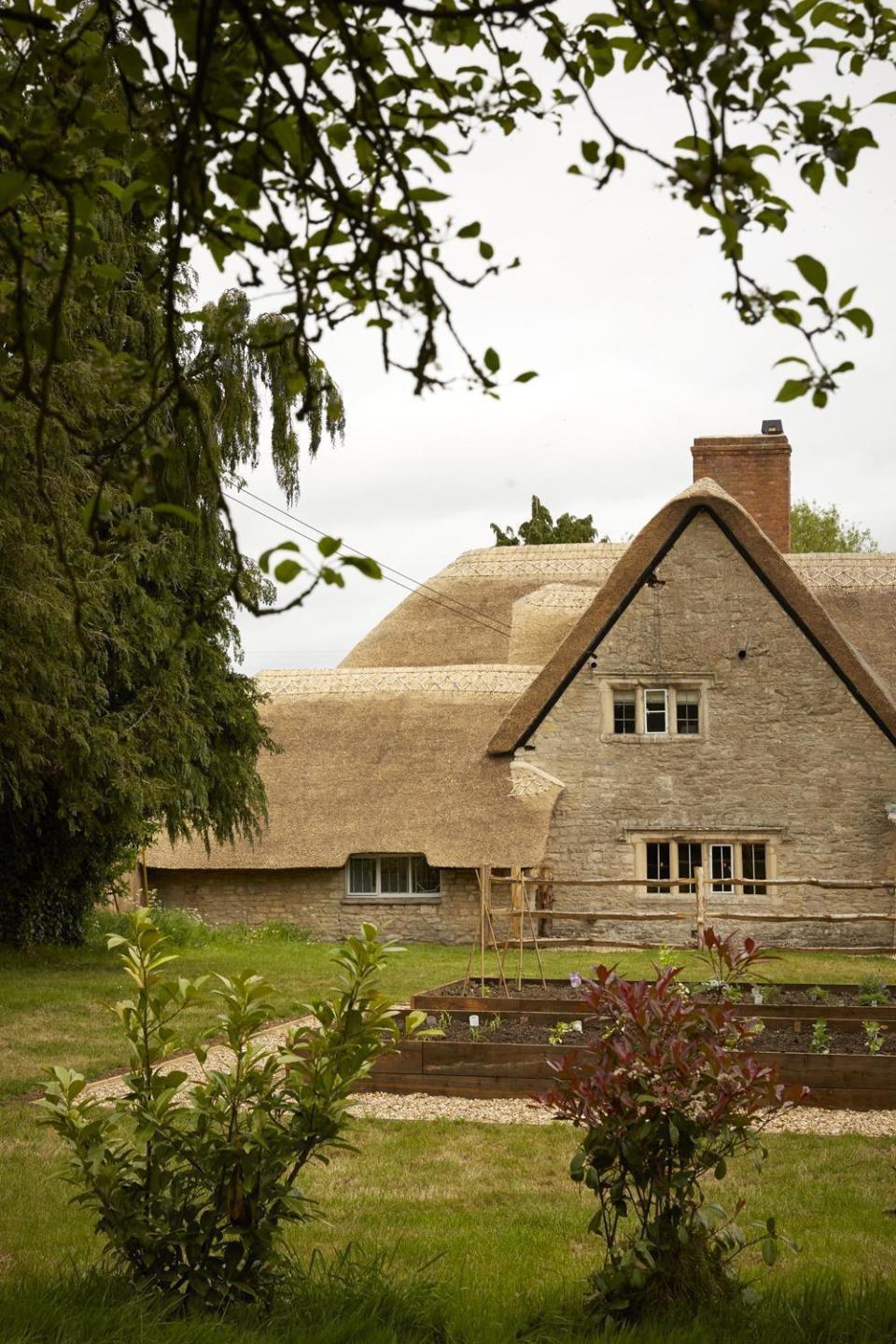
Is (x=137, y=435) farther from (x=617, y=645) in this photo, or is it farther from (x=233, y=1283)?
(x=617, y=645)

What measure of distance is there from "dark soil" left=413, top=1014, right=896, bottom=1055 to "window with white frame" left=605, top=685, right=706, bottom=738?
41.0 feet

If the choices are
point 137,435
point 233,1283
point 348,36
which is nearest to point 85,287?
point 137,435

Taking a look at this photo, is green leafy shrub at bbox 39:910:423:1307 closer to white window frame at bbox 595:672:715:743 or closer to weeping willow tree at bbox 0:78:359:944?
weeping willow tree at bbox 0:78:359:944

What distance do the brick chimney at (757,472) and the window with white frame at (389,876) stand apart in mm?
10952

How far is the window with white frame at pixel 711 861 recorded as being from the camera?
2377 cm

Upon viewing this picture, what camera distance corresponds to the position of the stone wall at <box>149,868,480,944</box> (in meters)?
24.0

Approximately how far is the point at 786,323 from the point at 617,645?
70.1ft

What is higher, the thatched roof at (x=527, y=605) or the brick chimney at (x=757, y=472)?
the brick chimney at (x=757, y=472)

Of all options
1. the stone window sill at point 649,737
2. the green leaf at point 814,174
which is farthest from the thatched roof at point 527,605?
the green leaf at point 814,174

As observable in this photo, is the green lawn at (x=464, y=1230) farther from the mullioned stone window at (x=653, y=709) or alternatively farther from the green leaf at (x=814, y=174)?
the mullioned stone window at (x=653, y=709)

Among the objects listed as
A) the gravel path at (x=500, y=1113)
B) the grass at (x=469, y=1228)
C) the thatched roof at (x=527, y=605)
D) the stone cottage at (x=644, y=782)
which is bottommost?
the gravel path at (x=500, y=1113)

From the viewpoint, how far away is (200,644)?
1825 centimetres

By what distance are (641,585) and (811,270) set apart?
21.8 metres

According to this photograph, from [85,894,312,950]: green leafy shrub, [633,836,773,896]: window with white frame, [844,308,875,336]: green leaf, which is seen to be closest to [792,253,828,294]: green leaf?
[844,308,875,336]: green leaf
